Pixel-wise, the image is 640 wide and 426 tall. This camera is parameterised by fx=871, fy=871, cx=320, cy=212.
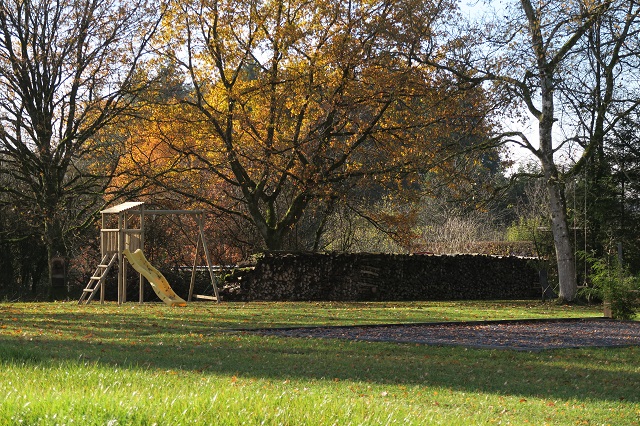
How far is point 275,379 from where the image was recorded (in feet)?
26.4

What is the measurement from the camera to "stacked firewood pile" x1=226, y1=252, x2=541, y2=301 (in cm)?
2488

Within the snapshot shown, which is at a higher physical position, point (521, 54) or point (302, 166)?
point (521, 54)

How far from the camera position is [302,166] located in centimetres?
2533

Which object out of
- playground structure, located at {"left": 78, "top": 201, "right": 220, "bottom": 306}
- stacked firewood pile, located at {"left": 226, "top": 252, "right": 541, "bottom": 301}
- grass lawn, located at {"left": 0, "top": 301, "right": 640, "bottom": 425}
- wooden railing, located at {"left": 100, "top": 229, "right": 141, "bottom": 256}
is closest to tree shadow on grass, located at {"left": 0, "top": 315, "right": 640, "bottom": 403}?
grass lawn, located at {"left": 0, "top": 301, "right": 640, "bottom": 425}

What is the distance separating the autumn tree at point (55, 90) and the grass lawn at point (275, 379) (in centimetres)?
1182

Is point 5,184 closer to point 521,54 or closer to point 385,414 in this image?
point 521,54

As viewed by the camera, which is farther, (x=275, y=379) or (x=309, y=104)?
(x=309, y=104)

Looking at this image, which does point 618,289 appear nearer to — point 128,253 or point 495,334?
point 495,334

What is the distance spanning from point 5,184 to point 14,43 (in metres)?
5.66

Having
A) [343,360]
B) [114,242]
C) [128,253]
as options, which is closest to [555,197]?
[128,253]

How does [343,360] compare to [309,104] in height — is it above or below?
below

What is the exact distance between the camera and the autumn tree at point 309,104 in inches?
944

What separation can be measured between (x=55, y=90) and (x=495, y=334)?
57.1ft

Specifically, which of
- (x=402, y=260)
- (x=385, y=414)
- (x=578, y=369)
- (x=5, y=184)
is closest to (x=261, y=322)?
(x=578, y=369)
